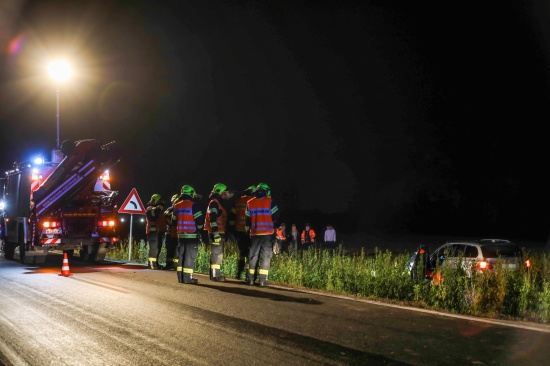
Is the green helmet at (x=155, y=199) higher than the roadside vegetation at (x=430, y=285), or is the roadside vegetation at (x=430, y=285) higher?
the green helmet at (x=155, y=199)

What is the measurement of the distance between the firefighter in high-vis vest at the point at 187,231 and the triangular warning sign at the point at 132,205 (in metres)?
5.62

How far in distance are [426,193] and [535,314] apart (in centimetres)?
4427

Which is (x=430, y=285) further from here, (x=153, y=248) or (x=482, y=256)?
(x=153, y=248)

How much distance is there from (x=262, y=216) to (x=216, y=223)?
117cm

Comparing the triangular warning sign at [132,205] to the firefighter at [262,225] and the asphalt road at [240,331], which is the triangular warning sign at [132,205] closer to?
the firefighter at [262,225]

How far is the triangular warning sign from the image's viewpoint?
747 inches

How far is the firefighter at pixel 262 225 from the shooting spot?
41.9ft

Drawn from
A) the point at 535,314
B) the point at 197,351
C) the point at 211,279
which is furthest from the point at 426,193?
the point at 197,351

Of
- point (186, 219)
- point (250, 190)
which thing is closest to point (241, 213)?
point (250, 190)

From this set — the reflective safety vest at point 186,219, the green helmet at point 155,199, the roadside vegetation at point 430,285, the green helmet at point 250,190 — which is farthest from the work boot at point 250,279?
the green helmet at point 155,199

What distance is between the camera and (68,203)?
1902cm

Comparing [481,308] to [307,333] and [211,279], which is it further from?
[211,279]

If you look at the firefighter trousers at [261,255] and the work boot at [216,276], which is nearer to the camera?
the firefighter trousers at [261,255]

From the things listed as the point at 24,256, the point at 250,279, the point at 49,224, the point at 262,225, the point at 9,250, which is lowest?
the point at 250,279
